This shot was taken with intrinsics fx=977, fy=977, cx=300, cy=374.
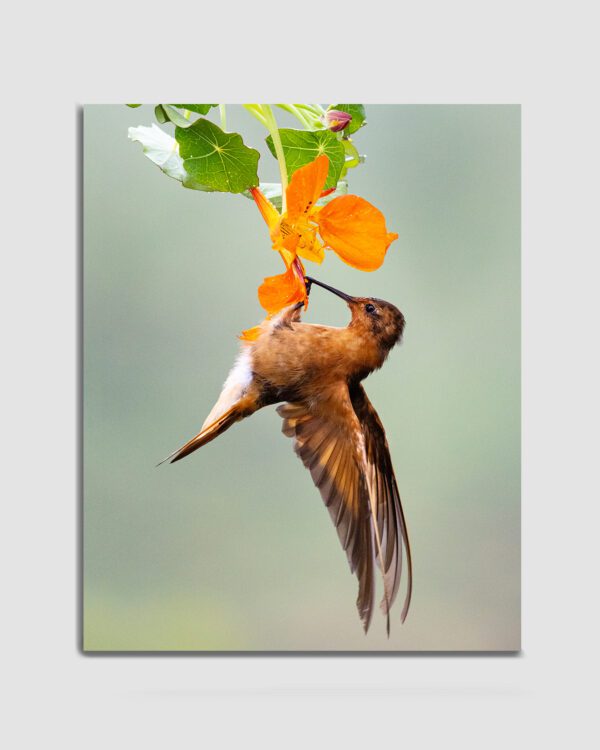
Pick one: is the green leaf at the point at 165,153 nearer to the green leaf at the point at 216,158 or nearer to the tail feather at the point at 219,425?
the green leaf at the point at 216,158

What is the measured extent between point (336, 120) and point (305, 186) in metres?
0.23

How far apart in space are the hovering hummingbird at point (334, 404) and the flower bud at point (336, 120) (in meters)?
0.46

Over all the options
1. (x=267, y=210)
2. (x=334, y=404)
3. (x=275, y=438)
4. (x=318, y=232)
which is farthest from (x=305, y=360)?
(x=318, y=232)

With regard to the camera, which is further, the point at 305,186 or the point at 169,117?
the point at 169,117

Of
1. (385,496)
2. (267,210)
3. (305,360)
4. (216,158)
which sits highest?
(216,158)

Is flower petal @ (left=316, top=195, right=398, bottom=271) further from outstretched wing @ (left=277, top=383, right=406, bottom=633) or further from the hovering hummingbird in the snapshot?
outstretched wing @ (left=277, top=383, right=406, bottom=633)

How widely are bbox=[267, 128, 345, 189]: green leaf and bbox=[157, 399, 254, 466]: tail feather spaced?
0.62 meters

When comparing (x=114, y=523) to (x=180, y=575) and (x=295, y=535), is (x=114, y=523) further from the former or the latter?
(x=295, y=535)

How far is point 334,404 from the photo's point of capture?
227 centimetres

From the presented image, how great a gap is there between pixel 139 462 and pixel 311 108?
106 centimetres

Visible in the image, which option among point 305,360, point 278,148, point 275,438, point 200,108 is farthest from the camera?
point 275,438

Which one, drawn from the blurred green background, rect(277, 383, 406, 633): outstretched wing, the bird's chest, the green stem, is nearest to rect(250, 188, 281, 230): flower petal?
the green stem

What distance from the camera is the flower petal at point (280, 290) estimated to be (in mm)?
1627

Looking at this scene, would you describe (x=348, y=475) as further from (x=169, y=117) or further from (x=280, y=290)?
(x=169, y=117)
